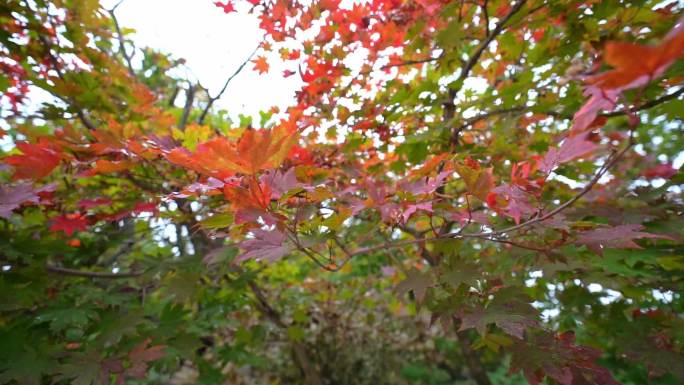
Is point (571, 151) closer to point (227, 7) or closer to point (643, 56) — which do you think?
point (643, 56)

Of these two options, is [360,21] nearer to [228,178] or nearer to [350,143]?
[350,143]

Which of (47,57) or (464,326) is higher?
(47,57)

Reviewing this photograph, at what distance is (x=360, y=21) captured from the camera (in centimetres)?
210

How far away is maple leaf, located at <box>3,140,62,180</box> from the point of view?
4.50 ft

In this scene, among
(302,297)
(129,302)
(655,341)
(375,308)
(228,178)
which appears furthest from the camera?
(375,308)

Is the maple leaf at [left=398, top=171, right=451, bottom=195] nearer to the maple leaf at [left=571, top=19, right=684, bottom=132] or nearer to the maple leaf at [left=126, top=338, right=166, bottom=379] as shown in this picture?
the maple leaf at [left=571, top=19, right=684, bottom=132]

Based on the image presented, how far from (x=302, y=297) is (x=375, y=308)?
1103 millimetres

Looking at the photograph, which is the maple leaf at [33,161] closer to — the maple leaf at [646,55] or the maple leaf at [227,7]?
the maple leaf at [227,7]

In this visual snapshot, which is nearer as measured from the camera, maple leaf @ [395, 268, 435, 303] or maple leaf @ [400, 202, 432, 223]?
maple leaf @ [400, 202, 432, 223]

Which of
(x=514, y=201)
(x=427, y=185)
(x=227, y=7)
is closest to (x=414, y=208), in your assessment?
(x=427, y=185)

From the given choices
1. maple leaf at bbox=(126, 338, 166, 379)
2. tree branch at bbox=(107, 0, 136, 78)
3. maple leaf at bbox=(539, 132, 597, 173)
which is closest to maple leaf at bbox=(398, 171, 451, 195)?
maple leaf at bbox=(539, 132, 597, 173)

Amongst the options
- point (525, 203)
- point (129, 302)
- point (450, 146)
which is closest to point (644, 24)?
point (450, 146)

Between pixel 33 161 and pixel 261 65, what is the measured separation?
4.56 ft

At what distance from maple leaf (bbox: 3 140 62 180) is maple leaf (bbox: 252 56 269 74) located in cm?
132
